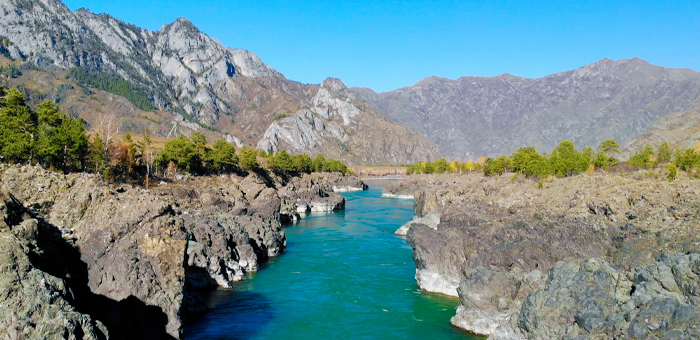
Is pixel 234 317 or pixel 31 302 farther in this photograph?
pixel 234 317

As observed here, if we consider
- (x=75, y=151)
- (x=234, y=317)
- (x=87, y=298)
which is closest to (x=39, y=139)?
(x=75, y=151)

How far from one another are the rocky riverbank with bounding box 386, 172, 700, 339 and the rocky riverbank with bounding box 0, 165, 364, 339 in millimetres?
17618

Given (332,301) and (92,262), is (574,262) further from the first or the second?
(92,262)

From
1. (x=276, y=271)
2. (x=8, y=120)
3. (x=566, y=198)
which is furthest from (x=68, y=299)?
(x=8, y=120)

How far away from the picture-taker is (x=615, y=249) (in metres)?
30.5

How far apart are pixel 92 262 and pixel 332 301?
56.2 ft

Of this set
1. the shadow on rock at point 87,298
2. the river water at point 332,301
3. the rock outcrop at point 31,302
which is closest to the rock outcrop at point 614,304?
the river water at point 332,301

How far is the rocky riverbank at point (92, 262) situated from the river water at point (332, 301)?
2991 millimetres

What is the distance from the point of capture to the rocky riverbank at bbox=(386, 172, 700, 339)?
61.0 feet

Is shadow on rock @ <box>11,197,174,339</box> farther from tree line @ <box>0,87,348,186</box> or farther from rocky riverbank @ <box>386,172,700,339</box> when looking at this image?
tree line @ <box>0,87,348,186</box>

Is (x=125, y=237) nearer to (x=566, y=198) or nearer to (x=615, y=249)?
(x=615, y=249)

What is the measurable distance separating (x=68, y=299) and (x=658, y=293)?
79.9 feet

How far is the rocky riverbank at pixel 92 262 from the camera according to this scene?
13.6 m

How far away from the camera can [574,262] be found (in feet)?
87.6
